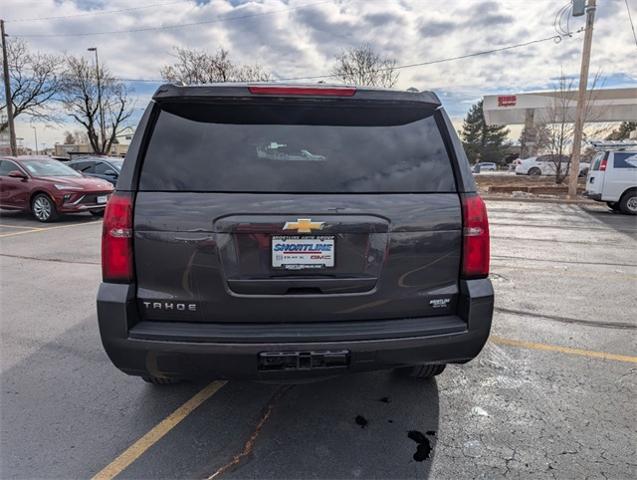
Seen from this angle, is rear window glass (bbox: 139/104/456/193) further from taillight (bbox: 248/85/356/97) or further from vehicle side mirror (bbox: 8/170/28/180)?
vehicle side mirror (bbox: 8/170/28/180)

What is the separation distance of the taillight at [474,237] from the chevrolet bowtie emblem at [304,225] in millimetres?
797

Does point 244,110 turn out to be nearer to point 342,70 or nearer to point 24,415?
point 24,415

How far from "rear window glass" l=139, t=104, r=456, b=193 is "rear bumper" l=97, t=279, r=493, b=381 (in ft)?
2.20

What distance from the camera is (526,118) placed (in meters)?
38.8

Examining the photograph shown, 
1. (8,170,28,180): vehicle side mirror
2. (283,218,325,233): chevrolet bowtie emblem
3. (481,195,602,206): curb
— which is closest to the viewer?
(283,218,325,233): chevrolet bowtie emblem

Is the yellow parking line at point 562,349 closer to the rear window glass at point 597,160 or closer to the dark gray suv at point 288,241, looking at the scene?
the dark gray suv at point 288,241

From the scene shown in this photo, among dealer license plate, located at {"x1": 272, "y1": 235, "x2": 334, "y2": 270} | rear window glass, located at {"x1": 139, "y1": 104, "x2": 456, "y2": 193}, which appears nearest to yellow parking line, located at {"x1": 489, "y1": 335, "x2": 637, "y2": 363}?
rear window glass, located at {"x1": 139, "y1": 104, "x2": 456, "y2": 193}

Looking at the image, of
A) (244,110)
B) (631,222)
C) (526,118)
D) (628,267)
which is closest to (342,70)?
(526,118)

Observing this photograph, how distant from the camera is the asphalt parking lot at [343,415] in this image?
8.05 ft

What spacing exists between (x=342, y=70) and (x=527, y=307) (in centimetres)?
2757

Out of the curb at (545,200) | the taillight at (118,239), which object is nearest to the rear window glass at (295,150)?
the taillight at (118,239)

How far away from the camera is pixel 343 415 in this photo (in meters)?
2.93

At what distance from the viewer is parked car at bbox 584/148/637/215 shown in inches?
512

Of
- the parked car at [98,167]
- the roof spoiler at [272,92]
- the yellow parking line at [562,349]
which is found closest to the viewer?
the roof spoiler at [272,92]
